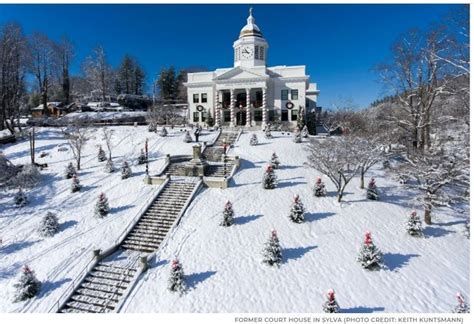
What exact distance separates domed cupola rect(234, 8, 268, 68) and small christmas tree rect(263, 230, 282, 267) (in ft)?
120

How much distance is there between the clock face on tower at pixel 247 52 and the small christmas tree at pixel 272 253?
A: 122ft

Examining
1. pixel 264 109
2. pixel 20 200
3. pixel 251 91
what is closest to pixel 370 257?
pixel 20 200

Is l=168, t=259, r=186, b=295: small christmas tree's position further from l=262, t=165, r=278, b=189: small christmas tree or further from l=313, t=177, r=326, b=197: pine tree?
l=313, t=177, r=326, b=197: pine tree

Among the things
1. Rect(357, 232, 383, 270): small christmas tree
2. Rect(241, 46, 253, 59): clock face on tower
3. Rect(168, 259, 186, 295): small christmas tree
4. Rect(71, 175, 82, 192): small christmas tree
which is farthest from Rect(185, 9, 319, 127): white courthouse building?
Rect(168, 259, 186, 295): small christmas tree

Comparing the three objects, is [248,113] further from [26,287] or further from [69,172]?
[26,287]

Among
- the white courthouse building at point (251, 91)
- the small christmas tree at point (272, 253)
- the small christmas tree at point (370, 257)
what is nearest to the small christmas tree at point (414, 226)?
the small christmas tree at point (370, 257)

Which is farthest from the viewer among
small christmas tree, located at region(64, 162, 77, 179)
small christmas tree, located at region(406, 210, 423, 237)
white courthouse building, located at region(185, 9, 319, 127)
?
white courthouse building, located at region(185, 9, 319, 127)

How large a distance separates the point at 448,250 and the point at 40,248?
23878mm

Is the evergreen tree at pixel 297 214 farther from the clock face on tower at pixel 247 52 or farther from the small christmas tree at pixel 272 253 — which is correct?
the clock face on tower at pixel 247 52

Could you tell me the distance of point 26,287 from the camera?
13555 millimetres

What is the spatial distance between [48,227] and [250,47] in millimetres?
37997

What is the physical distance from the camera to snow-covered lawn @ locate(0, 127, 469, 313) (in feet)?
41.9

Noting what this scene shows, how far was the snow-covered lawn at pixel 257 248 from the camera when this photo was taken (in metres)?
12.8

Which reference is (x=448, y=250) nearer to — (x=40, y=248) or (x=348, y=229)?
(x=348, y=229)
